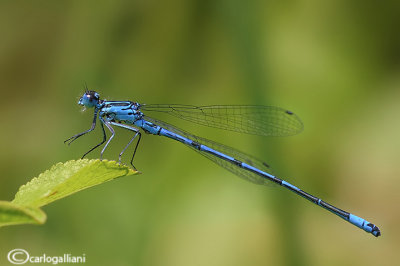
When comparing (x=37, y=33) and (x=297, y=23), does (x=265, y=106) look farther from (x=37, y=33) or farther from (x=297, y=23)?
(x=37, y=33)

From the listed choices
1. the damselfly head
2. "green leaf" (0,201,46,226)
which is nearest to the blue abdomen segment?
the damselfly head

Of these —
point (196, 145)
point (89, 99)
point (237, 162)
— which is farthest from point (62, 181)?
point (237, 162)

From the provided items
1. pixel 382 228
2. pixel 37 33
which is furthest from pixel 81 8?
pixel 382 228

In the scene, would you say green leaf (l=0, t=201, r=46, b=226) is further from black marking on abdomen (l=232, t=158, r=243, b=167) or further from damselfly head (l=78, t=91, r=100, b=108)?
black marking on abdomen (l=232, t=158, r=243, b=167)

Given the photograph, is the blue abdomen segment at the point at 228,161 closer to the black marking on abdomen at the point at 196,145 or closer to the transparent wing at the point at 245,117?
the black marking on abdomen at the point at 196,145

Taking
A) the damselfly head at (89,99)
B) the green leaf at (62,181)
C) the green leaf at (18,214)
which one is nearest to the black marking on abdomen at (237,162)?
the damselfly head at (89,99)
